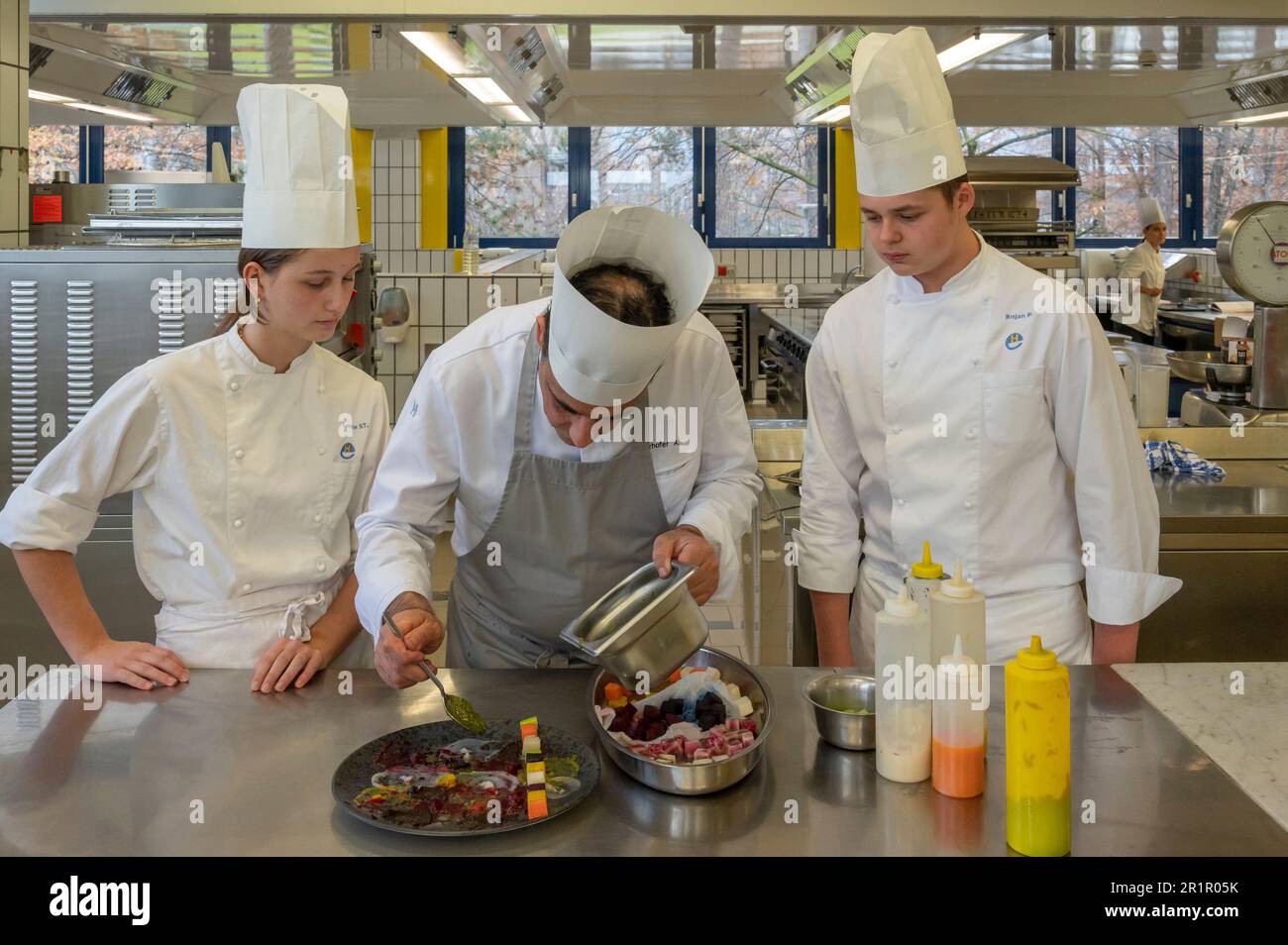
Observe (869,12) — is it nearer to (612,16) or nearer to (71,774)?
(612,16)

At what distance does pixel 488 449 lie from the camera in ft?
6.56

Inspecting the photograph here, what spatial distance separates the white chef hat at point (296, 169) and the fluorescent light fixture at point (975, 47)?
2.65 meters

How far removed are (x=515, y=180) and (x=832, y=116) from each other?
14.8 feet

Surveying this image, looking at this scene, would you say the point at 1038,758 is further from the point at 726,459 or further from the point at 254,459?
the point at 254,459

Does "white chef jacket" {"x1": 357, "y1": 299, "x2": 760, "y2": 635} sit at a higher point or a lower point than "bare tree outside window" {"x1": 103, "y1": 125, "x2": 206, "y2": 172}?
lower

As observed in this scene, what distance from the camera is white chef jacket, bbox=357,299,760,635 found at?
195 cm

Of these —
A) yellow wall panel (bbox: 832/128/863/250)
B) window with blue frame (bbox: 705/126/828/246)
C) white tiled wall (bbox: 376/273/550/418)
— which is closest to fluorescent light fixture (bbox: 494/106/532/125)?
white tiled wall (bbox: 376/273/550/418)

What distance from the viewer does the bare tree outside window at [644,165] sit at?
1084 cm

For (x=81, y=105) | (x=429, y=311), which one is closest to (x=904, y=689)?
(x=429, y=311)

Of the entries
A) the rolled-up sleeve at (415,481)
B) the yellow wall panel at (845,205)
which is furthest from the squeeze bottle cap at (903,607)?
the yellow wall panel at (845,205)

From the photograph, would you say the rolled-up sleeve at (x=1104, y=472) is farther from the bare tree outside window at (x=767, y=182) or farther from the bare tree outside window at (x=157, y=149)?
the bare tree outside window at (x=157, y=149)

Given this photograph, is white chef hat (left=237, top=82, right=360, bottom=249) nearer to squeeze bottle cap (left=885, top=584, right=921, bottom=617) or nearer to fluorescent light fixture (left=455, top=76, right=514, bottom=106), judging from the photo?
squeeze bottle cap (left=885, top=584, right=921, bottom=617)

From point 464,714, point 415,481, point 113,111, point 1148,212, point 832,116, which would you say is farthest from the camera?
point 1148,212

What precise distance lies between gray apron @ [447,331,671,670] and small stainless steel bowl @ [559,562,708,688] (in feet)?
1.39
